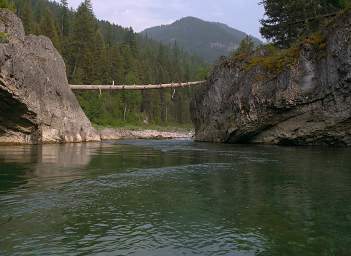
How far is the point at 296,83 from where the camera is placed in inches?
1406

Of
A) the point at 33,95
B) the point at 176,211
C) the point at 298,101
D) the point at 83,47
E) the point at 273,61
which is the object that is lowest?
the point at 176,211

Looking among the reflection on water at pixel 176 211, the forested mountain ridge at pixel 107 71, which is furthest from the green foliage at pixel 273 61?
the forested mountain ridge at pixel 107 71

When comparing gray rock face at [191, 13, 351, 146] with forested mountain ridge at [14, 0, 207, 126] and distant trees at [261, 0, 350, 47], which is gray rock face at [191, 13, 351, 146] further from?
forested mountain ridge at [14, 0, 207, 126]

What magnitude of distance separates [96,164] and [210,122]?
A: 1067 inches


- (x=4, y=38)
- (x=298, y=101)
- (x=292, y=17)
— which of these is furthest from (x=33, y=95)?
(x=292, y=17)

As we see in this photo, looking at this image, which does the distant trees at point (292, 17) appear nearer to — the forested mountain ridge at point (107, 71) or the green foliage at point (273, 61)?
the green foliage at point (273, 61)

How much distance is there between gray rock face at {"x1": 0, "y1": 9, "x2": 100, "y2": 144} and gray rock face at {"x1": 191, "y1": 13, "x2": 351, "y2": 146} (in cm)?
1565

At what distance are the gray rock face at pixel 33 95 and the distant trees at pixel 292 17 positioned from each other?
2453cm

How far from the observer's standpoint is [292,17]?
48.7 metres

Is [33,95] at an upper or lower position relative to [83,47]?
lower

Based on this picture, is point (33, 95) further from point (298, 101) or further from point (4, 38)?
point (298, 101)

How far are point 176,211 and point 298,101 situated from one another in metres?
26.3

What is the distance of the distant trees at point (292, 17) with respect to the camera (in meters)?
44.8

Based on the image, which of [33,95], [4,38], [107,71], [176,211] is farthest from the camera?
[107,71]
